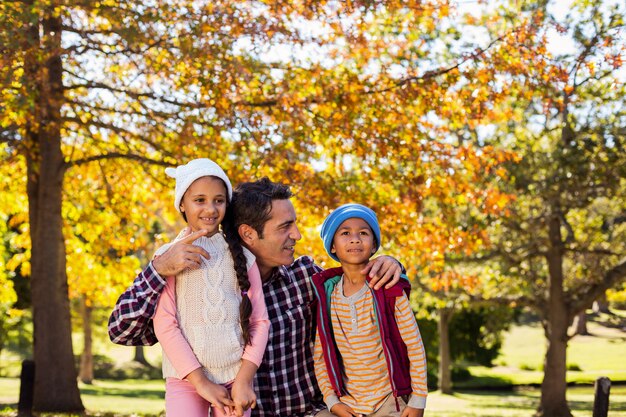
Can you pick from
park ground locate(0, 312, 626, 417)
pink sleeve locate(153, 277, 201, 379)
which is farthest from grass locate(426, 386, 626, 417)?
pink sleeve locate(153, 277, 201, 379)

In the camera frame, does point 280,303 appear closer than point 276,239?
No

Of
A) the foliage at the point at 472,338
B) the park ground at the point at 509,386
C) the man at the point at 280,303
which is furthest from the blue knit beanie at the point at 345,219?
the foliage at the point at 472,338

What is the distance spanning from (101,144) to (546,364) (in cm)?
1214

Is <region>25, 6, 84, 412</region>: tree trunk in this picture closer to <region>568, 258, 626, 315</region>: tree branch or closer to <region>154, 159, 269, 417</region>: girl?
<region>154, 159, 269, 417</region>: girl

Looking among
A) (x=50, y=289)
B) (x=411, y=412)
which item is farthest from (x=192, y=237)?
(x=50, y=289)

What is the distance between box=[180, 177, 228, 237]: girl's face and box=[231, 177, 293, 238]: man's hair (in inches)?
5.6

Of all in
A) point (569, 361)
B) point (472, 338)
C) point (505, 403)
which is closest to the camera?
point (505, 403)

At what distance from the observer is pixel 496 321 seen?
2773cm

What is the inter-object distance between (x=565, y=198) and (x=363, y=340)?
14.6 metres

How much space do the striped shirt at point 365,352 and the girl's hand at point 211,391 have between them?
0.58 metres

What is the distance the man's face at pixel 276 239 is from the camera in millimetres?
3988

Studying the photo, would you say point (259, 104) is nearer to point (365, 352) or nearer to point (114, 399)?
point (365, 352)

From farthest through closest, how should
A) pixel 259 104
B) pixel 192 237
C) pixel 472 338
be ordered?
1. pixel 472 338
2. pixel 259 104
3. pixel 192 237

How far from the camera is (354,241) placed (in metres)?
3.98
